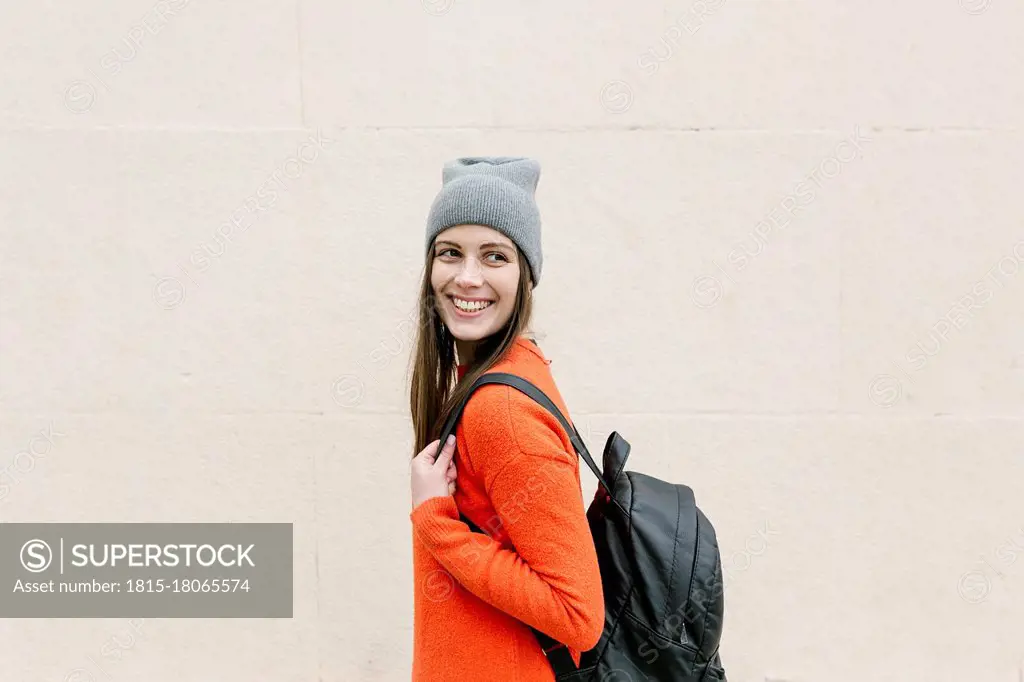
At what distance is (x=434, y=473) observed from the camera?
1.69m

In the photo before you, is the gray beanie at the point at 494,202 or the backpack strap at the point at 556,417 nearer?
the backpack strap at the point at 556,417

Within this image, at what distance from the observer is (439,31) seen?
327 centimetres

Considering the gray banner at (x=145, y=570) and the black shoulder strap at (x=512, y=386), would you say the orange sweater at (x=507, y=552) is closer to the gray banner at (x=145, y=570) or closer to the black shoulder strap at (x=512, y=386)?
the black shoulder strap at (x=512, y=386)

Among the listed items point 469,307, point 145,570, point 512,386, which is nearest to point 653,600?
point 512,386

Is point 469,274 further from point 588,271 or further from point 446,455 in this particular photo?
point 588,271

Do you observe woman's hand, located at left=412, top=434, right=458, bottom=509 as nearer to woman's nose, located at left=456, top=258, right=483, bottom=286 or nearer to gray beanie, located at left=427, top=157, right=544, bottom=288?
woman's nose, located at left=456, top=258, right=483, bottom=286

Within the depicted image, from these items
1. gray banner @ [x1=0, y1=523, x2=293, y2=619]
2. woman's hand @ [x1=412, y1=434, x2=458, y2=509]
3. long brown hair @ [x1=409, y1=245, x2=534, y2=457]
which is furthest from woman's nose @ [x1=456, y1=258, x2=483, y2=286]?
gray banner @ [x1=0, y1=523, x2=293, y2=619]

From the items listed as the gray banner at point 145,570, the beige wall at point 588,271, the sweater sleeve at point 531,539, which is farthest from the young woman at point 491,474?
the gray banner at point 145,570

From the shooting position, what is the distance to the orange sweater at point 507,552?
1.59 meters

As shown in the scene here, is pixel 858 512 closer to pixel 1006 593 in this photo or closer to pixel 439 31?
pixel 1006 593

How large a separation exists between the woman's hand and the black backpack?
0.11ft

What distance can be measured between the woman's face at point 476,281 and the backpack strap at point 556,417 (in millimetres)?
164

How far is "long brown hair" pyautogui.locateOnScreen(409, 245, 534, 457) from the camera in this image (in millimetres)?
1818

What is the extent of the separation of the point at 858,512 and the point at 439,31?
104 inches
